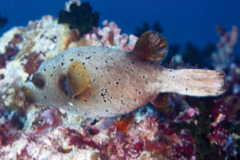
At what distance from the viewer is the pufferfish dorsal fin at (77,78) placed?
95.3 inches

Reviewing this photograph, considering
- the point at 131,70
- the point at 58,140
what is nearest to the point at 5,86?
the point at 58,140

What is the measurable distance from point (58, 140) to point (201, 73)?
254 cm

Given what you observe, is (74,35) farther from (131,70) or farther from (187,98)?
(187,98)

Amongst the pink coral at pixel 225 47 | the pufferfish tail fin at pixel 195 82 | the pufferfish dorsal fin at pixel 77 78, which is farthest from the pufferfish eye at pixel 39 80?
the pink coral at pixel 225 47

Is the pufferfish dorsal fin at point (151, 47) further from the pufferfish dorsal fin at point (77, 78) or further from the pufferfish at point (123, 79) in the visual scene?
the pufferfish dorsal fin at point (77, 78)

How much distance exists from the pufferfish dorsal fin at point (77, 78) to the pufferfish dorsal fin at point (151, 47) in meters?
0.89

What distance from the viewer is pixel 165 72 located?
257 cm

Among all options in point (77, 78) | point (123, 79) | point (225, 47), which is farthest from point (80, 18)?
point (225, 47)

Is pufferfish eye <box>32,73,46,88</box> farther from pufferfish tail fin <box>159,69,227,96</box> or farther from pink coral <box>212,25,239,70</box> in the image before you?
pink coral <box>212,25,239,70</box>

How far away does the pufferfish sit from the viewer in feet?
7.93

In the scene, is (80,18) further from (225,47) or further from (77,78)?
(225,47)

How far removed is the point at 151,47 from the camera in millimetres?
2584

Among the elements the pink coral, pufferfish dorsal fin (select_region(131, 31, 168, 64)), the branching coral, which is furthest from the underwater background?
the pink coral

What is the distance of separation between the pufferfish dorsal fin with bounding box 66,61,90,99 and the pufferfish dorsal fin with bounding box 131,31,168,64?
89 centimetres
